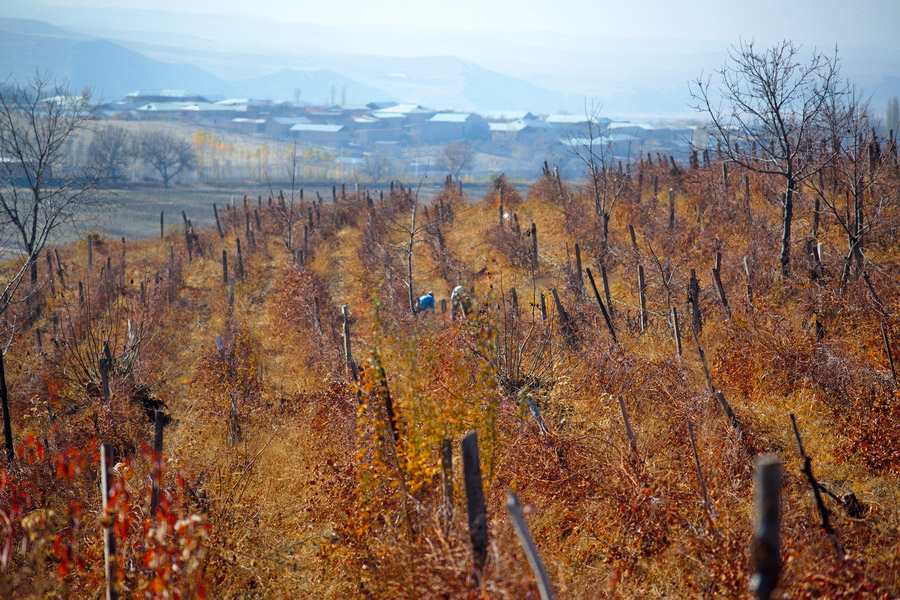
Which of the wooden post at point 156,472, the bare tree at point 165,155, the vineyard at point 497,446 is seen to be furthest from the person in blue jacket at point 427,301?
the bare tree at point 165,155

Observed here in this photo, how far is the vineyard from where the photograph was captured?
486 centimetres

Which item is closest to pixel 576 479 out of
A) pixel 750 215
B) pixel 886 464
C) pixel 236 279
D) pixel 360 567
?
pixel 360 567

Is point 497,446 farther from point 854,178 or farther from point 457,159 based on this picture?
point 457,159

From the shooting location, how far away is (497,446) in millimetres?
6363

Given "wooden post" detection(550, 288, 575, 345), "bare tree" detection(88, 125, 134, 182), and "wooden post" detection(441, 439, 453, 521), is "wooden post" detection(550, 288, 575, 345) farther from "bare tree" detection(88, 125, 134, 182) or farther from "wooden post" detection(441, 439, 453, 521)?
"bare tree" detection(88, 125, 134, 182)

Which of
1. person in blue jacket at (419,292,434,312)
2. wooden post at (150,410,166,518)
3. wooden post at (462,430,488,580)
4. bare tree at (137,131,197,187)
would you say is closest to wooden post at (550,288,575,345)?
person in blue jacket at (419,292,434,312)

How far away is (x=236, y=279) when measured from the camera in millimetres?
18547

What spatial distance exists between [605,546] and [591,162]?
12.9 metres

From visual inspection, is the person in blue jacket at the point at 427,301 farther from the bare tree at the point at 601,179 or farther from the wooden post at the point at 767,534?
the wooden post at the point at 767,534

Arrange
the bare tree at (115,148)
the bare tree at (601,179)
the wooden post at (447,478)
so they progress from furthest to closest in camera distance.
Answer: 1. the bare tree at (115,148)
2. the bare tree at (601,179)
3. the wooden post at (447,478)

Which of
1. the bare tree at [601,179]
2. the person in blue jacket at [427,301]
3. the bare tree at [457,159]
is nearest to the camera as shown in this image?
the person in blue jacket at [427,301]

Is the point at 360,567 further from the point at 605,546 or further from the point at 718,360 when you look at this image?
the point at 718,360

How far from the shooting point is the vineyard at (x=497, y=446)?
486cm

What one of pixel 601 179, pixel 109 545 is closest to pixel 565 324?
pixel 109 545
